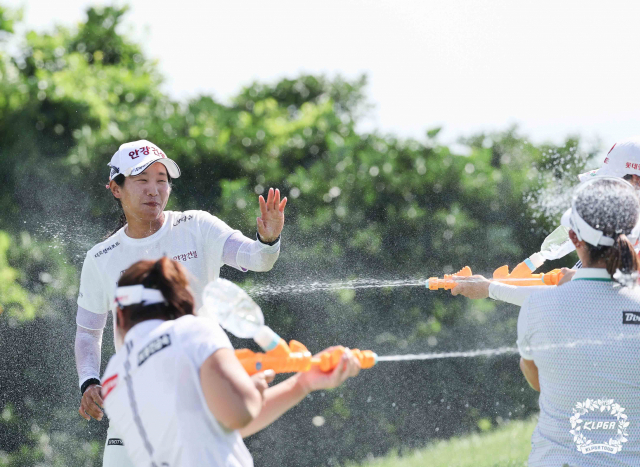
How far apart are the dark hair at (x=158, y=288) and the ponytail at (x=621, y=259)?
1336 millimetres

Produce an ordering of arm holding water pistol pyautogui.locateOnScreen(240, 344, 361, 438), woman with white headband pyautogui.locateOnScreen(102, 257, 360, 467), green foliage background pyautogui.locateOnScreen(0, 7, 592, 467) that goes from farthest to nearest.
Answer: green foliage background pyautogui.locateOnScreen(0, 7, 592, 467) → arm holding water pistol pyautogui.locateOnScreen(240, 344, 361, 438) → woman with white headband pyautogui.locateOnScreen(102, 257, 360, 467)

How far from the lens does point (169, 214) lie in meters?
3.64

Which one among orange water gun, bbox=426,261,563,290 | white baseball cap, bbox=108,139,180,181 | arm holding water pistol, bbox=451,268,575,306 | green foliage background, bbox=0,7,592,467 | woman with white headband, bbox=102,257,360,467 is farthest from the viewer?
green foliage background, bbox=0,7,592,467

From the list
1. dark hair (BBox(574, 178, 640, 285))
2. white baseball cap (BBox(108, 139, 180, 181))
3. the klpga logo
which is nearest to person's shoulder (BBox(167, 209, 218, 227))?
white baseball cap (BBox(108, 139, 180, 181))

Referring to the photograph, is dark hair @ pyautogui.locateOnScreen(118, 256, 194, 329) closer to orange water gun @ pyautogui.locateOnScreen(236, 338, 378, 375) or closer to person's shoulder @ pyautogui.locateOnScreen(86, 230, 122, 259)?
orange water gun @ pyautogui.locateOnScreen(236, 338, 378, 375)

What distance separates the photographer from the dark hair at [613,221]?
2.38 m

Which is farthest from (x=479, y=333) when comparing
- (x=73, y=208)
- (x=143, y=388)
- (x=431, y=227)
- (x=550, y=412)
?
(x=143, y=388)

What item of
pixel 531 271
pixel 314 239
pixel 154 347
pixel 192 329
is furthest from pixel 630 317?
pixel 314 239

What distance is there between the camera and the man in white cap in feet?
11.4

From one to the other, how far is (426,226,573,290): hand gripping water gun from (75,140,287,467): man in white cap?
0.98 metres

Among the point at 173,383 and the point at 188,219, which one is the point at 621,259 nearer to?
the point at 173,383

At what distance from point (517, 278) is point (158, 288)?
2365mm

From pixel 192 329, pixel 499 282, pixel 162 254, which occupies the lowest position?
pixel 499 282

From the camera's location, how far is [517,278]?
403cm
